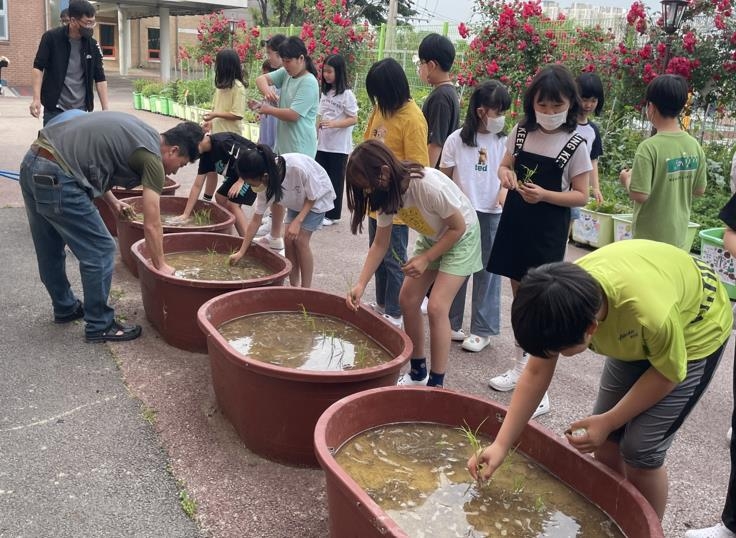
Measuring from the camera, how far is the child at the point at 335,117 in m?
5.81

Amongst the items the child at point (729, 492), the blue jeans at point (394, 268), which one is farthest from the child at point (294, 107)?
the child at point (729, 492)

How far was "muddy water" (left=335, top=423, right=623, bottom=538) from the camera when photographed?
2.07 metres

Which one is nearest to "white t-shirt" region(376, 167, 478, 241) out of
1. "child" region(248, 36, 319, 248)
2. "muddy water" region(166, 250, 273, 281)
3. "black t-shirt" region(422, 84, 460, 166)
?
"black t-shirt" region(422, 84, 460, 166)

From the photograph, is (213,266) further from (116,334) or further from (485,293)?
(485,293)

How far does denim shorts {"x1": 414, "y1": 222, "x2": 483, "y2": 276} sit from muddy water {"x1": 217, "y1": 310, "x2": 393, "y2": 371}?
1.61 feet

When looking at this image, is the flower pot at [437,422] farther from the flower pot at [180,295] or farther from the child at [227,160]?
the child at [227,160]

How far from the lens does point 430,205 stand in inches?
118

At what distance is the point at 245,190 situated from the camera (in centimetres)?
471

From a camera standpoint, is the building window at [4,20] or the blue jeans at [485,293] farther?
the building window at [4,20]

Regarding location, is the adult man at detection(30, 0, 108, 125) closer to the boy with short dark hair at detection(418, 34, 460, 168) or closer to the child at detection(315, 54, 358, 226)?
the child at detection(315, 54, 358, 226)

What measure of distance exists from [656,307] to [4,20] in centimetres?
2567

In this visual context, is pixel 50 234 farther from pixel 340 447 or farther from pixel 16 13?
pixel 16 13

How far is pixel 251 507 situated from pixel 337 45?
10.5 m

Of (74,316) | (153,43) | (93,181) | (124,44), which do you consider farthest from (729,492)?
(153,43)
